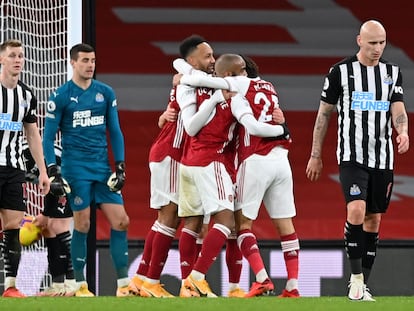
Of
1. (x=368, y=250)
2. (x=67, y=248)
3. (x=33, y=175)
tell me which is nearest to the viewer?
(x=368, y=250)

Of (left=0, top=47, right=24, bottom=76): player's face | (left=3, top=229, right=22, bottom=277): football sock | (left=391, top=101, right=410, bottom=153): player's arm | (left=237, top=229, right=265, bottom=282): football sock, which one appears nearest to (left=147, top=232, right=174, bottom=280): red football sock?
(left=237, top=229, right=265, bottom=282): football sock

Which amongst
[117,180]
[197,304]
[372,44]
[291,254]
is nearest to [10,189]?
[117,180]

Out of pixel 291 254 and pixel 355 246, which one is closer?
pixel 355 246

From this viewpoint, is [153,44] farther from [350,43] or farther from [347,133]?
[347,133]

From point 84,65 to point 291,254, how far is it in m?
1.95

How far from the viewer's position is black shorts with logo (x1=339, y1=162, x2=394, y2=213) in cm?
904

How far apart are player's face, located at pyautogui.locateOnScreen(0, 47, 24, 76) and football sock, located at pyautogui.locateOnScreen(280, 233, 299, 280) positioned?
83.2 inches

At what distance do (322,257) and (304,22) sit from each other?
210 cm

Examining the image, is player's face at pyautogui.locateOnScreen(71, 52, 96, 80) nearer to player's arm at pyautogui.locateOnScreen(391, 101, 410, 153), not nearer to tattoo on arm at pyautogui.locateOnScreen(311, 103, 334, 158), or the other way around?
tattoo on arm at pyautogui.locateOnScreen(311, 103, 334, 158)

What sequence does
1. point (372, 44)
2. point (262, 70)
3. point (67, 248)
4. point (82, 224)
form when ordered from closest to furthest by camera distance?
point (372, 44), point (82, 224), point (67, 248), point (262, 70)

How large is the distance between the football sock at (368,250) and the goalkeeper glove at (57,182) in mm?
2031

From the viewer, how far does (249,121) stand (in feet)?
30.1

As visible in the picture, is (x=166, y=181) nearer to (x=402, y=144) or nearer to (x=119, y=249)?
(x=119, y=249)

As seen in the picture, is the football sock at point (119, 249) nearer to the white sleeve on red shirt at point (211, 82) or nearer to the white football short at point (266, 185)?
the white football short at point (266, 185)
